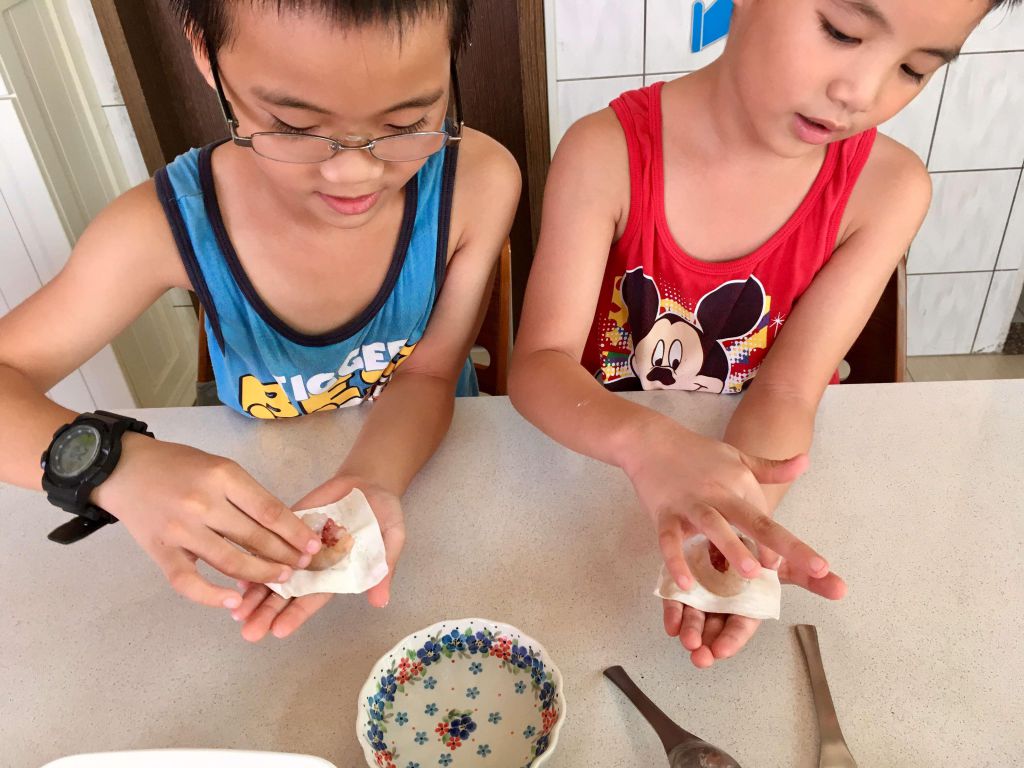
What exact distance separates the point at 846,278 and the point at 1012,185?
1700mm

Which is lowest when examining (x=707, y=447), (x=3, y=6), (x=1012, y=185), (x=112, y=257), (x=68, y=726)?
(x=1012, y=185)

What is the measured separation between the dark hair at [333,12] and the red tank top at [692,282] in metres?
0.40

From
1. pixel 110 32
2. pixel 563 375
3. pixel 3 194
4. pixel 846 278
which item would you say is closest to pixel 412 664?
pixel 563 375

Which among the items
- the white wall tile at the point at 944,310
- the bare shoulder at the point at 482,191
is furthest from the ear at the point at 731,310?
the white wall tile at the point at 944,310

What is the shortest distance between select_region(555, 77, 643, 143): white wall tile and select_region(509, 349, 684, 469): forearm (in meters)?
1.39

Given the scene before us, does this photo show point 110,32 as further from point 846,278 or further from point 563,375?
point 846,278

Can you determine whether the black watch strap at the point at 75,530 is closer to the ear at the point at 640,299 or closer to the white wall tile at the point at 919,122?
the ear at the point at 640,299

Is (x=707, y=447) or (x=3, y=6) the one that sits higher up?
(x=3, y=6)

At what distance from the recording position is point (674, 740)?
0.61m

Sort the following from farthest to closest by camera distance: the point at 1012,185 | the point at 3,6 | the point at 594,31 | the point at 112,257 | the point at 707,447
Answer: the point at 1012,185, the point at 594,31, the point at 3,6, the point at 112,257, the point at 707,447

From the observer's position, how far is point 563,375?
966mm

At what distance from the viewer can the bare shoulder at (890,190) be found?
3.46 ft

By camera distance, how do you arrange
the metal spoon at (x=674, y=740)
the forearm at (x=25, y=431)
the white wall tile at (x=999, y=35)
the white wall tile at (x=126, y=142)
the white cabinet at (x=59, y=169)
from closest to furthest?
1. the metal spoon at (x=674, y=740)
2. the forearm at (x=25, y=431)
3. the white cabinet at (x=59, y=169)
4. the white wall tile at (x=999, y=35)
5. the white wall tile at (x=126, y=142)

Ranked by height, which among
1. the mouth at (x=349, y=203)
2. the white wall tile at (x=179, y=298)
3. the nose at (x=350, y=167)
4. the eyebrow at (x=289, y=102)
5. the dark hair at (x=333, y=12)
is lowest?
the white wall tile at (x=179, y=298)
